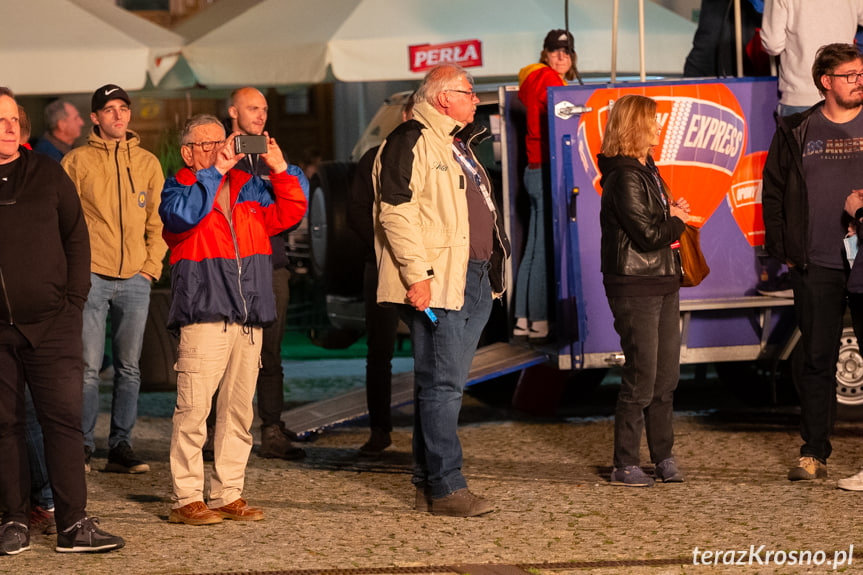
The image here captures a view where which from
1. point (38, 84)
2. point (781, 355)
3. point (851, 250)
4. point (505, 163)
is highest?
point (38, 84)

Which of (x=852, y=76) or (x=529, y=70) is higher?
(x=529, y=70)

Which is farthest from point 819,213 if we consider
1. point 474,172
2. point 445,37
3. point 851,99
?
point 445,37

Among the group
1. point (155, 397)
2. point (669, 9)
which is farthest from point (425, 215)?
point (669, 9)

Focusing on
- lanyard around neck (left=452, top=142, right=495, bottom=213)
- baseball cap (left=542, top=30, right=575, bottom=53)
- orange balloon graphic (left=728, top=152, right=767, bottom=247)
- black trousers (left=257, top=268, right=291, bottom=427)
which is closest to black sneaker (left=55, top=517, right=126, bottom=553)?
black trousers (left=257, top=268, right=291, bottom=427)

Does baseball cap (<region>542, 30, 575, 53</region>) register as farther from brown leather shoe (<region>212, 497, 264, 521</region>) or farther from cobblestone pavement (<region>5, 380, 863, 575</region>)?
brown leather shoe (<region>212, 497, 264, 521</region>)

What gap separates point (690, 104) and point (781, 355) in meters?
1.60

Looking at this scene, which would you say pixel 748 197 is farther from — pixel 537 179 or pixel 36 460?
pixel 36 460

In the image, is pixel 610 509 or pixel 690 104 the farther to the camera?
pixel 690 104

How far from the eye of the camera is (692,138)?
300 inches

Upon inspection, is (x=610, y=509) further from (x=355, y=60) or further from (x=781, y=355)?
(x=355, y=60)

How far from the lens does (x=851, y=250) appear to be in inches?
253

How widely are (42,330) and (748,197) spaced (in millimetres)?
4203

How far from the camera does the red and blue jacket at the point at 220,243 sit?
18.8ft

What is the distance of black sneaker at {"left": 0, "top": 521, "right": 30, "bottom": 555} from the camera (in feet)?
18.3
